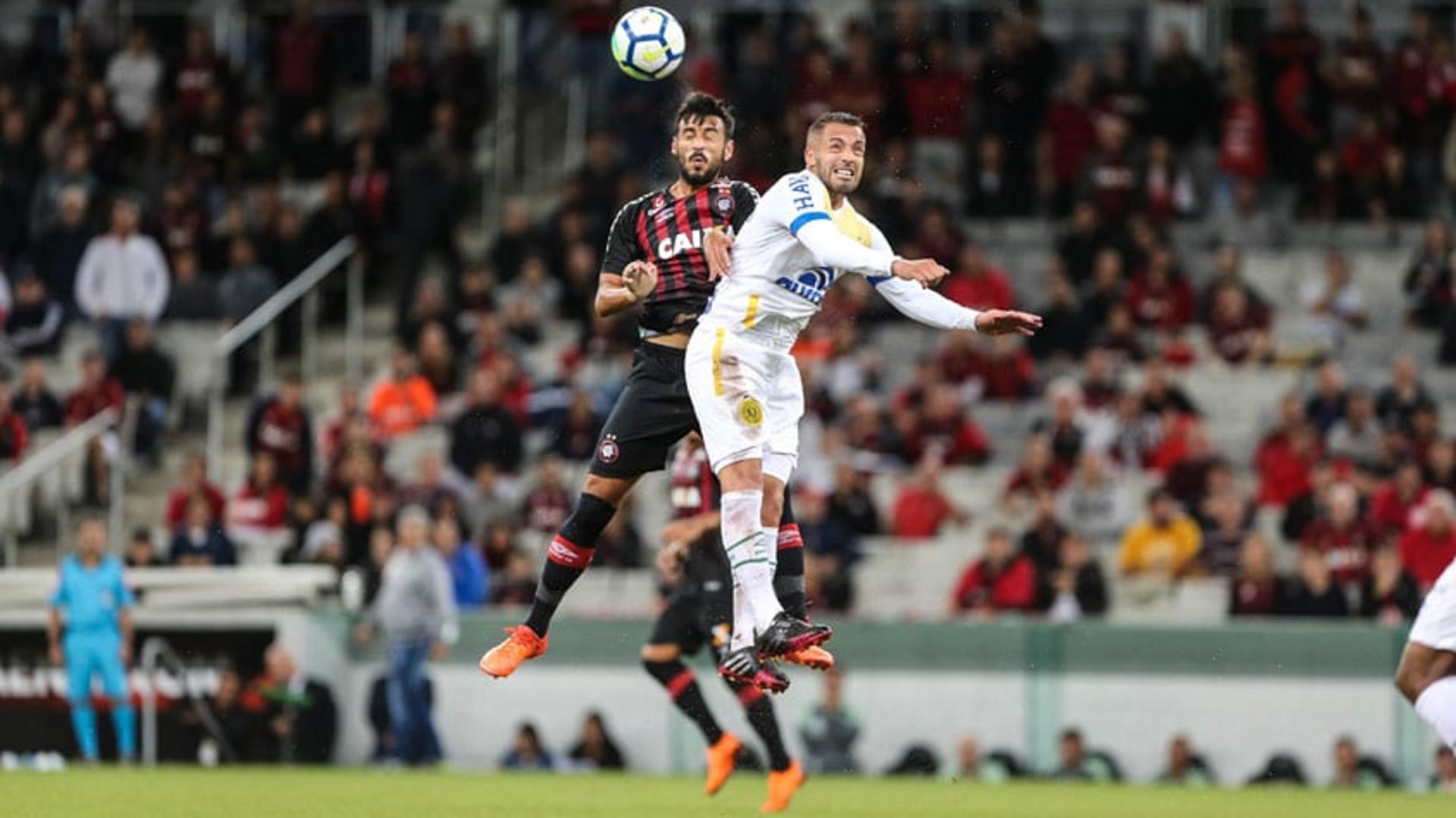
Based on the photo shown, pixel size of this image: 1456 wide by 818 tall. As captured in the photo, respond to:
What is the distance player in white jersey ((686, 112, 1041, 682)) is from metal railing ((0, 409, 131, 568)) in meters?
12.9

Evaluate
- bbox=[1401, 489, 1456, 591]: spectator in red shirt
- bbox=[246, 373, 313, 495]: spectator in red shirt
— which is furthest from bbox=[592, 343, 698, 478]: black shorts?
bbox=[246, 373, 313, 495]: spectator in red shirt

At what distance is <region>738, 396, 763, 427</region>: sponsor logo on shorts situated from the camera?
44.1 feet

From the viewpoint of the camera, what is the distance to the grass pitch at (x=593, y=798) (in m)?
14.5

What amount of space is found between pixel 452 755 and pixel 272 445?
164 inches

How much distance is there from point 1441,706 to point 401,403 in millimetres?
16184

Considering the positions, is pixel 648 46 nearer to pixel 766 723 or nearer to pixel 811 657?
pixel 811 657

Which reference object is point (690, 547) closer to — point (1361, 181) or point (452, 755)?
point (452, 755)

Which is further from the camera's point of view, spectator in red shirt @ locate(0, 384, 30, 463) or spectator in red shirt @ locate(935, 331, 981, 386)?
spectator in red shirt @ locate(0, 384, 30, 463)

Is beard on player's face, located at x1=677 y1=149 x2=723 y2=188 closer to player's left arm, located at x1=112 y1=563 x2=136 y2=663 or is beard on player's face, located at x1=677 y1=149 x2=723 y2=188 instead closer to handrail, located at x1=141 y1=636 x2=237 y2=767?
player's left arm, located at x1=112 y1=563 x2=136 y2=663

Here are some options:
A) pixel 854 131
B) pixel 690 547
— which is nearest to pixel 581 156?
pixel 690 547

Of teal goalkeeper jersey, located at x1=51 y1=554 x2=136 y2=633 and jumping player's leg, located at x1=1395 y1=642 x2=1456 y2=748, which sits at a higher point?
jumping player's leg, located at x1=1395 y1=642 x2=1456 y2=748

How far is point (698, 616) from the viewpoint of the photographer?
16.7 metres

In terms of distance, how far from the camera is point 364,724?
22.7m

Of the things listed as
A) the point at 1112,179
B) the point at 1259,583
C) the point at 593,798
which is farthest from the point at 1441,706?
the point at 1112,179
